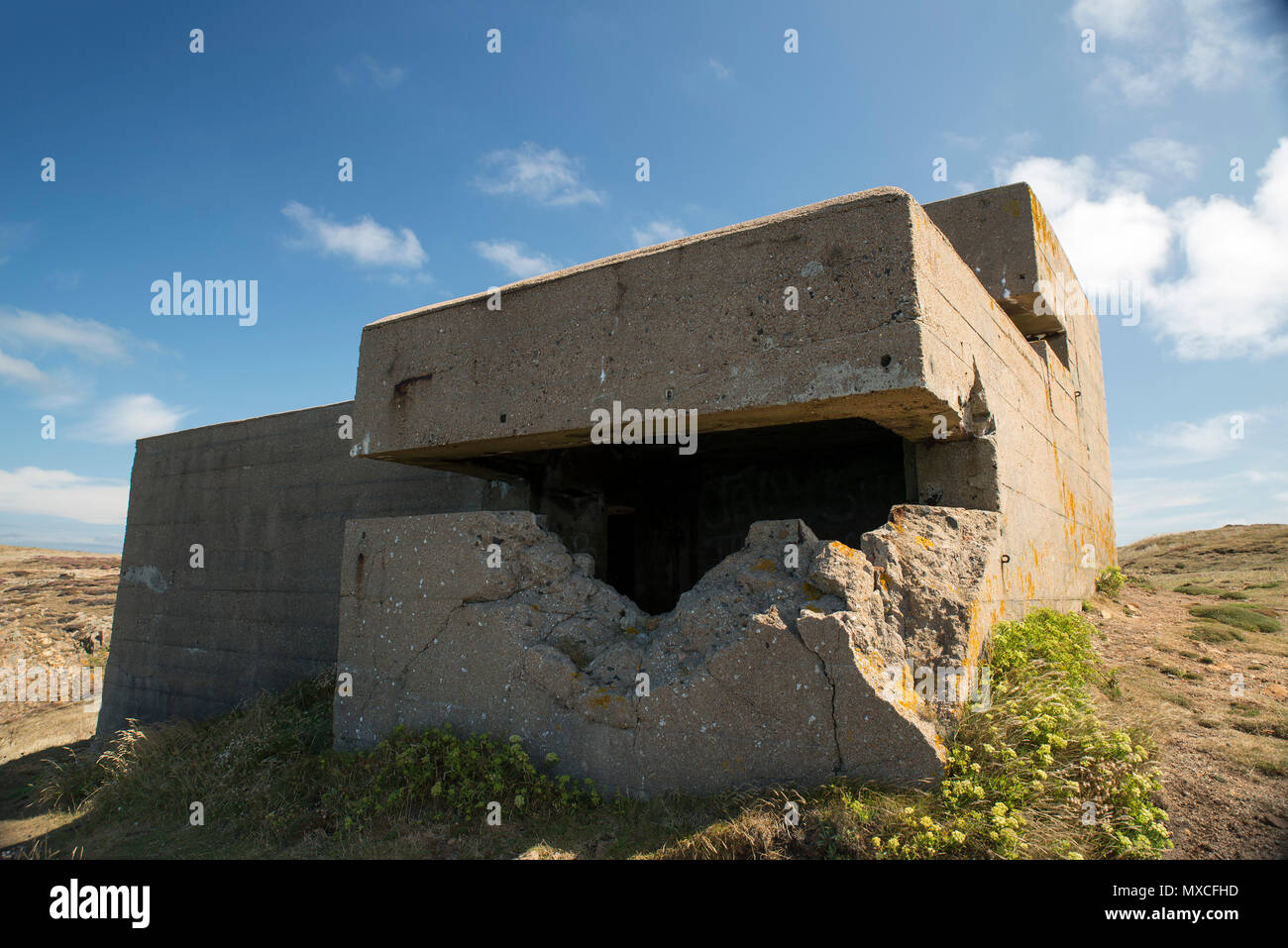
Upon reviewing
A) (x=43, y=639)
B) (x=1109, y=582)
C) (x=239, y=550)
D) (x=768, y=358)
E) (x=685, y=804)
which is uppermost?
(x=768, y=358)

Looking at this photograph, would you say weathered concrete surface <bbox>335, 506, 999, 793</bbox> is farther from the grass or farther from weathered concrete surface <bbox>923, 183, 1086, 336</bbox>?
weathered concrete surface <bbox>923, 183, 1086, 336</bbox>

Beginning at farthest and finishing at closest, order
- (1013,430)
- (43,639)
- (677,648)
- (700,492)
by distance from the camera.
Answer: (43,639), (700,492), (1013,430), (677,648)

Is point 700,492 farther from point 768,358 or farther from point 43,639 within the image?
point 43,639

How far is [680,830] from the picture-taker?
304 centimetres

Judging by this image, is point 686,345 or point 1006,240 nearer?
point 686,345

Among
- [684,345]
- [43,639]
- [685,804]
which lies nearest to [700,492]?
[684,345]

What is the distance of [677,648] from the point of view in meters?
3.52

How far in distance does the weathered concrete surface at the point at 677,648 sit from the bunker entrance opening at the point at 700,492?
4.86 ft

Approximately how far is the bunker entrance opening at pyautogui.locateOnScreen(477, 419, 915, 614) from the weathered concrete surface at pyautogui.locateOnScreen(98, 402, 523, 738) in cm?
59

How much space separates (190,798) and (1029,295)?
7.59m

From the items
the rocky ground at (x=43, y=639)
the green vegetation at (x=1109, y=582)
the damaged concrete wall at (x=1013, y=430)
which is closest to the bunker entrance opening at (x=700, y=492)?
the damaged concrete wall at (x=1013, y=430)

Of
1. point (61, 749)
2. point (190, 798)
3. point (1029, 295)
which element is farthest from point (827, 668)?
point (61, 749)

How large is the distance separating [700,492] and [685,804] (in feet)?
16.7
